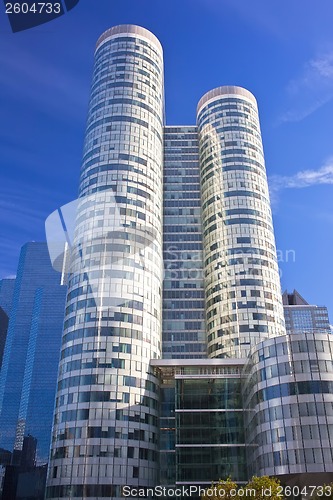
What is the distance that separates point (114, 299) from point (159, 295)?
1475 cm

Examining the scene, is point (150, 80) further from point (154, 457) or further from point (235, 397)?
point (154, 457)

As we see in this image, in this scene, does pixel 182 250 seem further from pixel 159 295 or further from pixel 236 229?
pixel 159 295

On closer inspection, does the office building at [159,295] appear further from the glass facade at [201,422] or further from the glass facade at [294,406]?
the glass facade at [294,406]

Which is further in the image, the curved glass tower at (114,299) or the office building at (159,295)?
the office building at (159,295)

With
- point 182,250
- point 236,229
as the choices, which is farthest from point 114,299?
point 236,229

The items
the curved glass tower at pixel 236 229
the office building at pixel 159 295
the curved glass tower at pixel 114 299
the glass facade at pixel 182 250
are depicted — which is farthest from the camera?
the glass facade at pixel 182 250

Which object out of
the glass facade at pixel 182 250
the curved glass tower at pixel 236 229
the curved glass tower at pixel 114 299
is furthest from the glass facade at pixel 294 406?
the glass facade at pixel 182 250

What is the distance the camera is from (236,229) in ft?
433

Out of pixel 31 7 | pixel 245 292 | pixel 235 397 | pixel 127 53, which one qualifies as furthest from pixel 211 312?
pixel 31 7

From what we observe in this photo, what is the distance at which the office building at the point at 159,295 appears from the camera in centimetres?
8975

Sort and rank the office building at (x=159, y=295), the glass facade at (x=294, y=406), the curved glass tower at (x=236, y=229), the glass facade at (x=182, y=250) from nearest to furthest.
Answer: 1. the glass facade at (x=294, y=406)
2. the office building at (x=159, y=295)
3. the curved glass tower at (x=236, y=229)
4. the glass facade at (x=182, y=250)

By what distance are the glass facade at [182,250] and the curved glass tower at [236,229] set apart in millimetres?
3094

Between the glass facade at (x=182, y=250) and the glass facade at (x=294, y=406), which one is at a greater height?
the glass facade at (x=182, y=250)

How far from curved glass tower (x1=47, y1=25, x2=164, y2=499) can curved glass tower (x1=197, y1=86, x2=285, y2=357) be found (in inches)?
741
